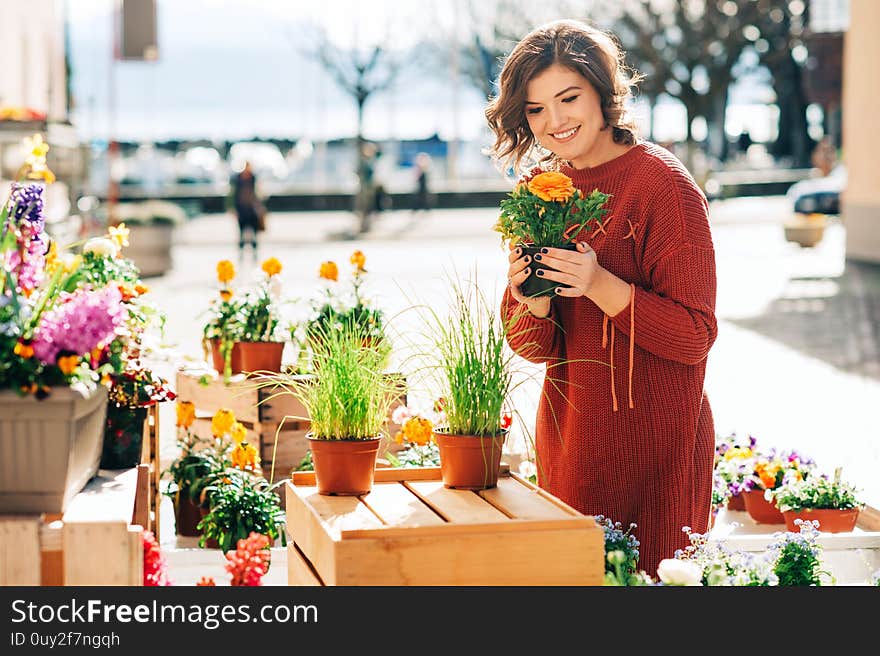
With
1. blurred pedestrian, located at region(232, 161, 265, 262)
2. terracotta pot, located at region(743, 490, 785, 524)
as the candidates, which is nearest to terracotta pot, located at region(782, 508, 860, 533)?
terracotta pot, located at region(743, 490, 785, 524)

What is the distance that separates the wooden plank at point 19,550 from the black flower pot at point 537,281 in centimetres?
112

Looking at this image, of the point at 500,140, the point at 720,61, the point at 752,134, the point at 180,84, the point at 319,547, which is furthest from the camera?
the point at 180,84

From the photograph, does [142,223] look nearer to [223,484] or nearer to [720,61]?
[223,484]

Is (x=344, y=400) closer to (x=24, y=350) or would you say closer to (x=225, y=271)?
(x=24, y=350)

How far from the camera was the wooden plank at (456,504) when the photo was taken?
8.48 ft

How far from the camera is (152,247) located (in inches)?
765

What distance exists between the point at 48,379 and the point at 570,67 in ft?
4.61

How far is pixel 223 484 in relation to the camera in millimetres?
4914

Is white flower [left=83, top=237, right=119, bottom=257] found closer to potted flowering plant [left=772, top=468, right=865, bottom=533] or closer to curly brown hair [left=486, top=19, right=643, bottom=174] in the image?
curly brown hair [left=486, top=19, right=643, bottom=174]

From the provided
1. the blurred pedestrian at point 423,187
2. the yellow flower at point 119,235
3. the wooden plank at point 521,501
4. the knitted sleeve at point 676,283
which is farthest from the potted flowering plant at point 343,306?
the blurred pedestrian at point 423,187

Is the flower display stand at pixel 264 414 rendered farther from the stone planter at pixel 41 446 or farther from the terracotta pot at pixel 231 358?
the stone planter at pixel 41 446

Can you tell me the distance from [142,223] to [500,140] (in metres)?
→ 16.5

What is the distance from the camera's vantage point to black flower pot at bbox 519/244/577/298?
2902 millimetres
